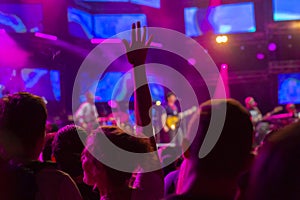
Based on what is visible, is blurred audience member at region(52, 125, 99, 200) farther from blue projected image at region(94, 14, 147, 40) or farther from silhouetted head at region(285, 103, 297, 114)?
blue projected image at region(94, 14, 147, 40)

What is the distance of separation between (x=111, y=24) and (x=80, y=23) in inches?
55.7

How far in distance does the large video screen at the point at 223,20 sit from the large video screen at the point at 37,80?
5094 millimetres

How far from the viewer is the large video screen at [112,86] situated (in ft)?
42.7

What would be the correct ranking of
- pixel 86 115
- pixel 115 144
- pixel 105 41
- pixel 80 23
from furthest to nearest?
pixel 105 41, pixel 80 23, pixel 86 115, pixel 115 144

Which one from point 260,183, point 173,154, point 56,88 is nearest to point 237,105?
point 260,183

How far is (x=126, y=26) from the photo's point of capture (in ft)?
49.1

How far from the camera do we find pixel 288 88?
46.0ft

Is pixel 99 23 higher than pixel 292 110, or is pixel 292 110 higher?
pixel 99 23

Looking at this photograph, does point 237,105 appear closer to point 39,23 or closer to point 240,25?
point 39,23

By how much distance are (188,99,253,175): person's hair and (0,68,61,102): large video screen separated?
32.0 ft

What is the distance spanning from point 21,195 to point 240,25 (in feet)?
45.2

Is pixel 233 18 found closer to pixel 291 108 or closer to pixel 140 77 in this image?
pixel 291 108

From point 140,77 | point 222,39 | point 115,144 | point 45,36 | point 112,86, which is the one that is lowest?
point 115,144

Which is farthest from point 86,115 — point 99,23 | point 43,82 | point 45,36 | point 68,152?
point 68,152
